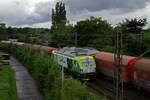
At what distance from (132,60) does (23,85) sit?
22689mm

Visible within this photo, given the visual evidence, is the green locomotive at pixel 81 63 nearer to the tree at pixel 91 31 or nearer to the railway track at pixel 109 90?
the railway track at pixel 109 90

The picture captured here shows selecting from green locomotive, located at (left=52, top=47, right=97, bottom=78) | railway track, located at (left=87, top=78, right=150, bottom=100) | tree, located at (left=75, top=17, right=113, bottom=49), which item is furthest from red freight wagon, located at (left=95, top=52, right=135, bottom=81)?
tree, located at (left=75, top=17, right=113, bottom=49)

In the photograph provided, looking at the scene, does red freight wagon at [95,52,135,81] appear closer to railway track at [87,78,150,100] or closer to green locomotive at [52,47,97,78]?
green locomotive at [52,47,97,78]

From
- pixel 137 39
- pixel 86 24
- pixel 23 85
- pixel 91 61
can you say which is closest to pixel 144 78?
pixel 91 61

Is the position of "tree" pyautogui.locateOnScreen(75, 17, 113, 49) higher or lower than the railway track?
higher

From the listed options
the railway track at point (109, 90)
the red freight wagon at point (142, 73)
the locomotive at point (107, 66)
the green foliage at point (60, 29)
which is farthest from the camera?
the green foliage at point (60, 29)

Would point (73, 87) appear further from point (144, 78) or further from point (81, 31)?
point (81, 31)

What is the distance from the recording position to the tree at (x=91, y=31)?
72938mm

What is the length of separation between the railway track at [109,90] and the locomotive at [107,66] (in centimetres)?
93

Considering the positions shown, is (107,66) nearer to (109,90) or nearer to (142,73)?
(109,90)

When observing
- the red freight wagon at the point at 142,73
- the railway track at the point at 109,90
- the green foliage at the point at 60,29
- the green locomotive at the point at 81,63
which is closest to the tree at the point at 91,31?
the green foliage at the point at 60,29

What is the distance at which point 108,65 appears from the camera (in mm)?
39719

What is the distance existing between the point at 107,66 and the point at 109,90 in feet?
13.6

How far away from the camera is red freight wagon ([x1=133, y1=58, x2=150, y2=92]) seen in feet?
99.0
